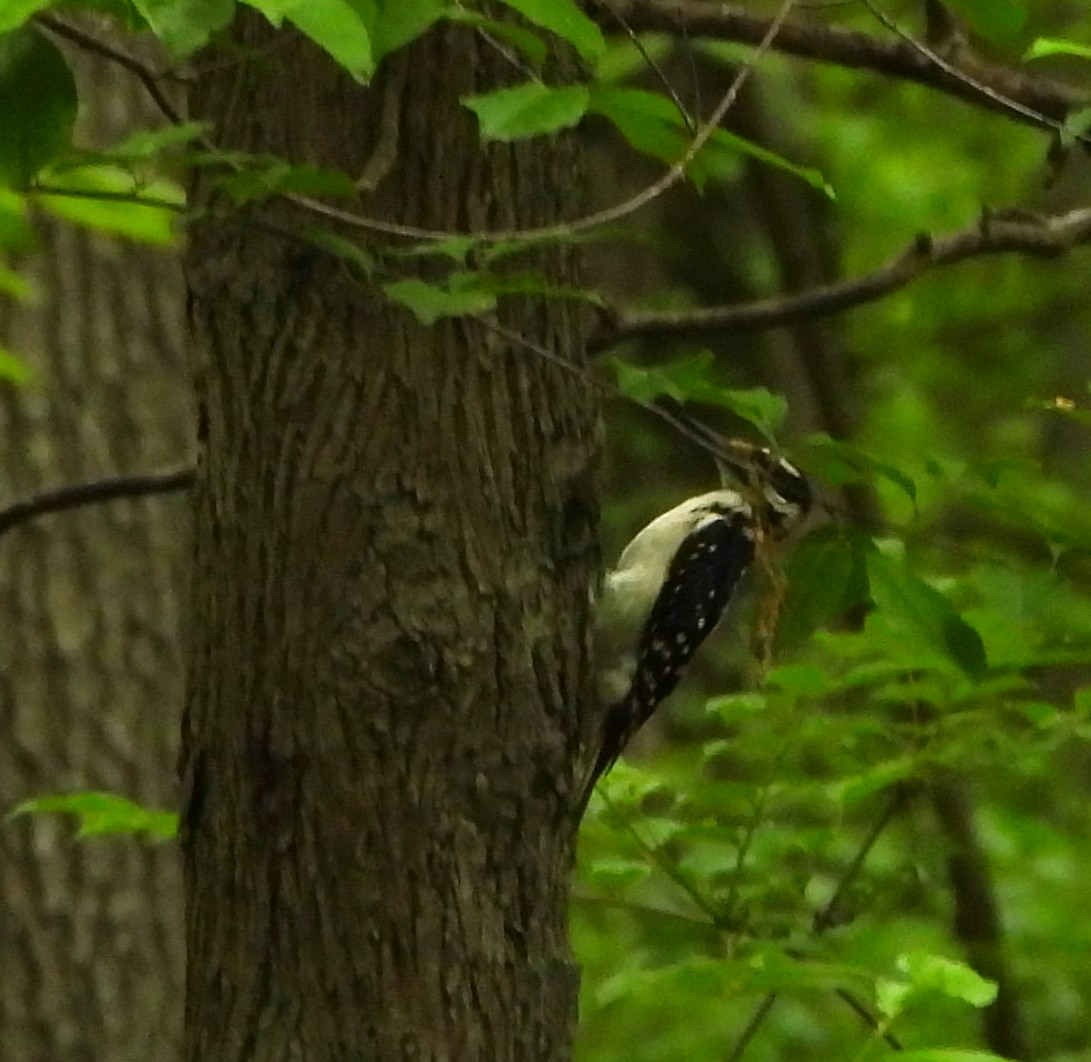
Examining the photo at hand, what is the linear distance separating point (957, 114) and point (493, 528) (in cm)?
627

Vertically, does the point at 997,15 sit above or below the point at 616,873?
above

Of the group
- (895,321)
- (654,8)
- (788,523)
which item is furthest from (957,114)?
(654,8)

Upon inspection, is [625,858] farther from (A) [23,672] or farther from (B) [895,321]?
(B) [895,321]

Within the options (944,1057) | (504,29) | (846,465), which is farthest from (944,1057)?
(504,29)

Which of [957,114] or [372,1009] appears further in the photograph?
[957,114]

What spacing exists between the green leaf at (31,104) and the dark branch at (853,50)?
1.41m

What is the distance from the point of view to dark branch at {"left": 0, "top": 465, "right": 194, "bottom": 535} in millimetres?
2727

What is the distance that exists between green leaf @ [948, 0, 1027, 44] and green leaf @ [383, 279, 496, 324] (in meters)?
0.61

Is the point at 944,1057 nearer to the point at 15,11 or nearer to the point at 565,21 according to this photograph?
the point at 565,21

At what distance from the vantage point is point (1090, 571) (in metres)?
2.72

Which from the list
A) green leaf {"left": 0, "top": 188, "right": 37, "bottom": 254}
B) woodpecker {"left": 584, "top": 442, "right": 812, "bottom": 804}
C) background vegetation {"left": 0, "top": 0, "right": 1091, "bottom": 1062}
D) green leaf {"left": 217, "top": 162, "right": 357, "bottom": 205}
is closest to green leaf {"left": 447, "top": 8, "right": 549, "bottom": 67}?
background vegetation {"left": 0, "top": 0, "right": 1091, "bottom": 1062}

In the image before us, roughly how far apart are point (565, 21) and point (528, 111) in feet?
0.33

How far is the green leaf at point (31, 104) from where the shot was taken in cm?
156

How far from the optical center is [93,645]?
4348 millimetres
